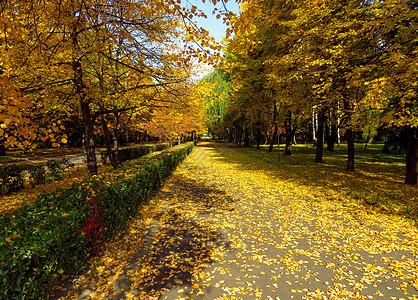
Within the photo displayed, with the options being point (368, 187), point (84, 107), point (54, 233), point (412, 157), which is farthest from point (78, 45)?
point (412, 157)

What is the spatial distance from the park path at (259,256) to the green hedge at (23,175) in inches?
293

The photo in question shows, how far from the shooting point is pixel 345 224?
5.68 metres

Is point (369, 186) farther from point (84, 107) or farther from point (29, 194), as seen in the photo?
point (29, 194)

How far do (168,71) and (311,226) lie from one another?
7.00m

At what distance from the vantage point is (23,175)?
361 inches

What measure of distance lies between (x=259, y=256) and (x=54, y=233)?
376 cm

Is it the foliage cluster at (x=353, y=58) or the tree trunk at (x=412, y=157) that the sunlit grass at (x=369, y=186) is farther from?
the foliage cluster at (x=353, y=58)

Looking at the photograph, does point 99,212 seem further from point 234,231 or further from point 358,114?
point 358,114

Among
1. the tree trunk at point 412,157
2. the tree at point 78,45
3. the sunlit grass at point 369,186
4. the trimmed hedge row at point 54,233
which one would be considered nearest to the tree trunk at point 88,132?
the tree at point 78,45

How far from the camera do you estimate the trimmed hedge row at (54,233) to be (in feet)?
7.48

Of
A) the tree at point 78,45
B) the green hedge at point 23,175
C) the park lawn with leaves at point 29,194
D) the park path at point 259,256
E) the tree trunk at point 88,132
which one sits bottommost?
the park path at point 259,256

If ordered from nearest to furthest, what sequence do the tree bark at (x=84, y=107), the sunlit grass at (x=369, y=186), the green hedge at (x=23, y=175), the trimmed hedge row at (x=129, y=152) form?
the tree bark at (x=84, y=107) < the sunlit grass at (x=369, y=186) < the green hedge at (x=23, y=175) < the trimmed hedge row at (x=129, y=152)

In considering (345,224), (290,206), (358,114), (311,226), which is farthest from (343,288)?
(358,114)

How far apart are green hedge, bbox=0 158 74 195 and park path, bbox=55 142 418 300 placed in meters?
7.45
